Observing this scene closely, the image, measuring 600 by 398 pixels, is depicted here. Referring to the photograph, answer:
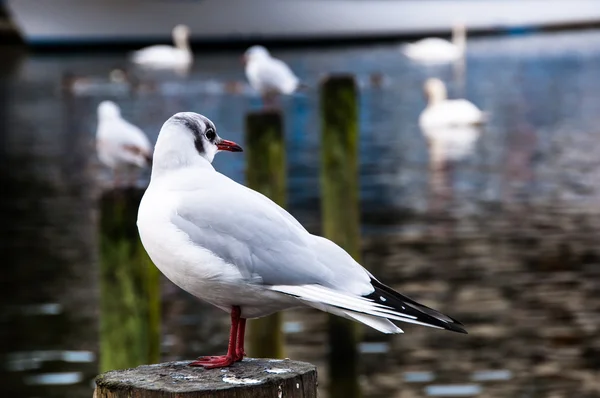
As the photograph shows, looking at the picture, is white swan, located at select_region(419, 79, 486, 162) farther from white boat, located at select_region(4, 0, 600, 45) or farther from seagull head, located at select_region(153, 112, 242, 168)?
white boat, located at select_region(4, 0, 600, 45)

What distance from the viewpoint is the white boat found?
131 ft

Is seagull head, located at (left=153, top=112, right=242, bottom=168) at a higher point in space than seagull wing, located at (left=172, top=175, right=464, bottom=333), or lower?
higher

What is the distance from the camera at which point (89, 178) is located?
14.8 meters

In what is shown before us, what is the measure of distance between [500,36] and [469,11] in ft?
4.86

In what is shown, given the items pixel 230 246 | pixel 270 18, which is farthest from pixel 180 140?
pixel 270 18

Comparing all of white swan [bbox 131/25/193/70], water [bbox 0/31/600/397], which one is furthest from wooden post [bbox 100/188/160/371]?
white swan [bbox 131/25/193/70]

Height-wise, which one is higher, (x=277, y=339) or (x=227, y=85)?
(x=227, y=85)

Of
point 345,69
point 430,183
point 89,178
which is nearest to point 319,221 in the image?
point 430,183

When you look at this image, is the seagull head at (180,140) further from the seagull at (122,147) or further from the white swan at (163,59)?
the white swan at (163,59)

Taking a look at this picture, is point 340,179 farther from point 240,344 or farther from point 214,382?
point 214,382

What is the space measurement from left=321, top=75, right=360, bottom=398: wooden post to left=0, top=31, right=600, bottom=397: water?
0.20 meters

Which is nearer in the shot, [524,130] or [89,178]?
[89,178]

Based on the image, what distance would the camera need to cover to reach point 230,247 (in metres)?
3.14

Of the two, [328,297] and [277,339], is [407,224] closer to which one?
[277,339]
